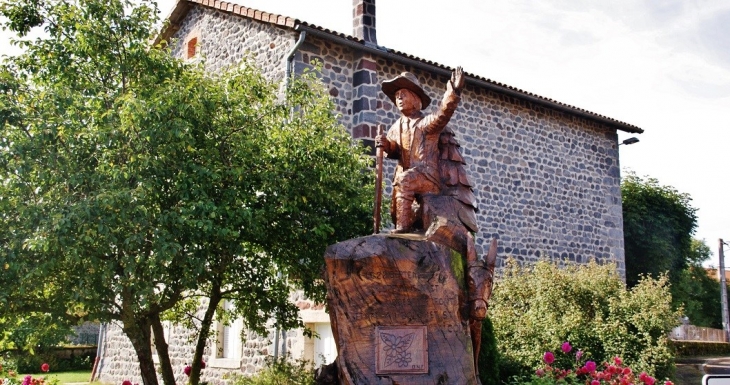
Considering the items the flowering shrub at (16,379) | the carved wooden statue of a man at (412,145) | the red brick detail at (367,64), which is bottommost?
the flowering shrub at (16,379)

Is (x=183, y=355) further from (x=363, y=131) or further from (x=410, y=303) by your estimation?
(x=410, y=303)

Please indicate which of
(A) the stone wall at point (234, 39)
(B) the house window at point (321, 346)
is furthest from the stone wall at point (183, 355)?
(A) the stone wall at point (234, 39)

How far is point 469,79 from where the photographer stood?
41.7 ft

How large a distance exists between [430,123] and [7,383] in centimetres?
572

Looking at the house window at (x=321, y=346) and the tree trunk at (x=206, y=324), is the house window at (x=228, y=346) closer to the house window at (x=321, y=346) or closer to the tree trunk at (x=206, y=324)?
the house window at (x=321, y=346)

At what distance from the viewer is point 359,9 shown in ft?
39.7

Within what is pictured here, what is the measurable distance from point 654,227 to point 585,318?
9311mm

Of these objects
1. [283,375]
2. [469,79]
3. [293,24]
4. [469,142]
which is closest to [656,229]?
[469,142]

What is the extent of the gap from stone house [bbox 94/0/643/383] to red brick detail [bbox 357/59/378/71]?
0.02 m

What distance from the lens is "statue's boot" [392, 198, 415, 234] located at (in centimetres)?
643

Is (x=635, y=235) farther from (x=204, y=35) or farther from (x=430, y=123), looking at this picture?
(x=430, y=123)

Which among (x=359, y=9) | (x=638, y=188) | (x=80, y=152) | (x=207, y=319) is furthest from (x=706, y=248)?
(x=80, y=152)

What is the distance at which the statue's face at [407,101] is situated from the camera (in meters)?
6.83

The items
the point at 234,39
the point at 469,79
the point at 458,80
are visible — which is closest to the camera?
the point at 458,80
